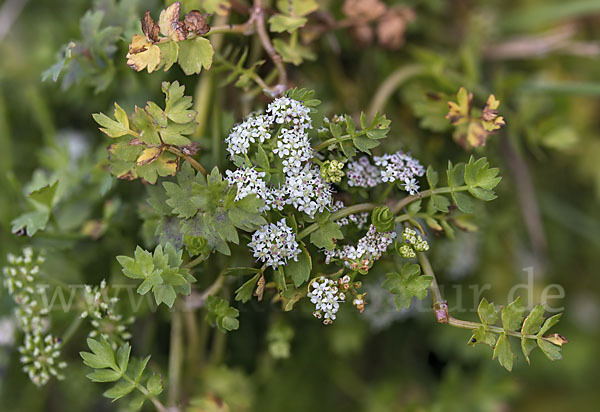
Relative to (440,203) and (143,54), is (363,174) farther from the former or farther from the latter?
(143,54)

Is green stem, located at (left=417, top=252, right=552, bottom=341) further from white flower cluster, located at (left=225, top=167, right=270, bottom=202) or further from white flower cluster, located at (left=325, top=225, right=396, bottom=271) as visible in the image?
white flower cluster, located at (left=225, top=167, right=270, bottom=202)

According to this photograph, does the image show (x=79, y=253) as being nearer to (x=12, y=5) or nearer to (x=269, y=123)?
(x=269, y=123)

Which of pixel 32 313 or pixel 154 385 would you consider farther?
pixel 32 313

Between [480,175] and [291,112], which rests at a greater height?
[291,112]

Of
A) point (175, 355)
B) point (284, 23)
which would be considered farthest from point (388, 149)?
point (175, 355)

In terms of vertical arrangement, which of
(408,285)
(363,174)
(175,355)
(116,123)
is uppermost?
(116,123)

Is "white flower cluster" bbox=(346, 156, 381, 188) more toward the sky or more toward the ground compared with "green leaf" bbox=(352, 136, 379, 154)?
more toward the ground

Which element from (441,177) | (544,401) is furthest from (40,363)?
(544,401)

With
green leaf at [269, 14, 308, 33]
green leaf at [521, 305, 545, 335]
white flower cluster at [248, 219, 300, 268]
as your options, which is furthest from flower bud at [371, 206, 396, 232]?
green leaf at [269, 14, 308, 33]
